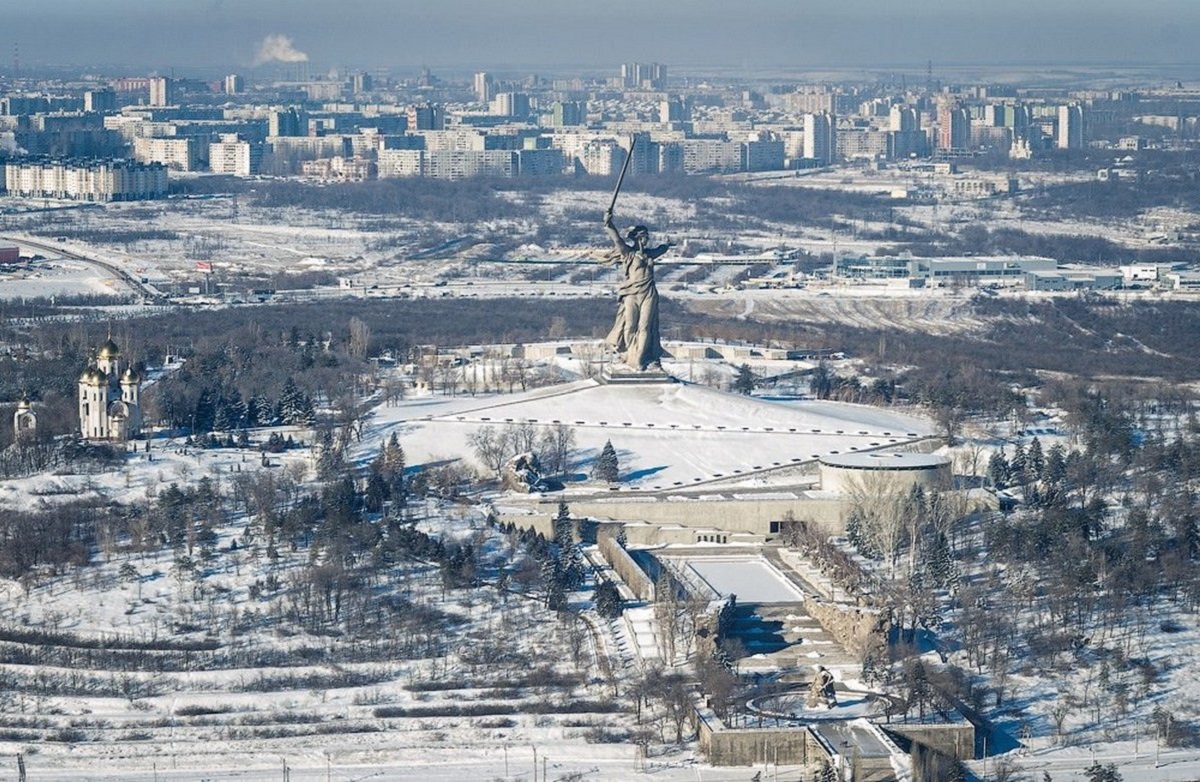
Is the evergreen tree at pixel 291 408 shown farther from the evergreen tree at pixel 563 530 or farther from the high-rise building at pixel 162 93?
the high-rise building at pixel 162 93

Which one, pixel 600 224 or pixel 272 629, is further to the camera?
pixel 600 224

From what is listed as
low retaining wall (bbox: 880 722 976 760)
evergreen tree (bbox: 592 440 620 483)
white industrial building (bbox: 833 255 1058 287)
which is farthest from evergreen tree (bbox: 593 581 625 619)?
white industrial building (bbox: 833 255 1058 287)

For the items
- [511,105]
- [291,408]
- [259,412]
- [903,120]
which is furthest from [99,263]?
[511,105]

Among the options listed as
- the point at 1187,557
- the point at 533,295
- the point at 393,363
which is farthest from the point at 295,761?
the point at 533,295

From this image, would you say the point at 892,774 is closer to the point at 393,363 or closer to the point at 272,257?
the point at 393,363

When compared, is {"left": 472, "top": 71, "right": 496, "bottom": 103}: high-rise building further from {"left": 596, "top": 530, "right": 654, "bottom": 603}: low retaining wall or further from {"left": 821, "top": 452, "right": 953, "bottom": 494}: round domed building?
{"left": 596, "top": 530, "right": 654, "bottom": 603}: low retaining wall

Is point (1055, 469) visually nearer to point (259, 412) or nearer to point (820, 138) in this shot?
point (259, 412)

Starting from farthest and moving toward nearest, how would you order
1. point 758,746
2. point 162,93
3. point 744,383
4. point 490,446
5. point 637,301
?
point 162,93, point 744,383, point 637,301, point 490,446, point 758,746
